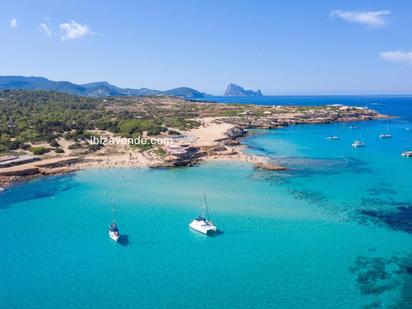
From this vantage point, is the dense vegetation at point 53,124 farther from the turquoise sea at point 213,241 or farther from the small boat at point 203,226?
the small boat at point 203,226

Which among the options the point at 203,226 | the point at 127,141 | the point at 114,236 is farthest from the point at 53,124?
the point at 203,226

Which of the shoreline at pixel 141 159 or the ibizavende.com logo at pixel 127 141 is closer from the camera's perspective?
the shoreline at pixel 141 159

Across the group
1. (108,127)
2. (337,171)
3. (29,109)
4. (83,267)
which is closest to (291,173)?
(337,171)

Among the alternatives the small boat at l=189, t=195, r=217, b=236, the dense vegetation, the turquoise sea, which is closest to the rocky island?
the dense vegetation

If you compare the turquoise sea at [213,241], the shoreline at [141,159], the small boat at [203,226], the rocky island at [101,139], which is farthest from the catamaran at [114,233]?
the rocky island at [101,139]

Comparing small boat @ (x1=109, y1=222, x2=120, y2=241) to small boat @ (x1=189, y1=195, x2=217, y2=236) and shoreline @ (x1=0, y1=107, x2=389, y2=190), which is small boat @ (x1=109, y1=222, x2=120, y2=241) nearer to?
small boat @ (x1=189, y1=195, x2=217, y2=236)

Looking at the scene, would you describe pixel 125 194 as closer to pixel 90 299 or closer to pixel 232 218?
pixel 232 218

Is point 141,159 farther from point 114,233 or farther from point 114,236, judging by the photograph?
point 114,236
